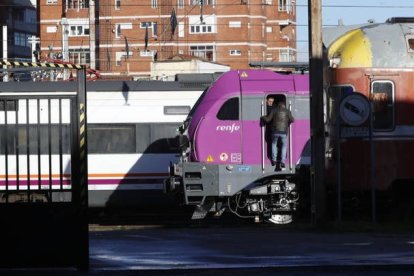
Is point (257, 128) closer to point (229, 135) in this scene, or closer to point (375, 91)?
point (229, 135)

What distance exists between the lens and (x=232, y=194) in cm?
1830

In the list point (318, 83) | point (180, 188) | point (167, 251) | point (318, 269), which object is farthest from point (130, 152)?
point (318, 269)

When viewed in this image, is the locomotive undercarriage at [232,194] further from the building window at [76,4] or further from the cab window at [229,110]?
the building window at [76,4]

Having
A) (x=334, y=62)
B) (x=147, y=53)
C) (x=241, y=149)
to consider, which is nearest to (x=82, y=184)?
(x=241, y=149)

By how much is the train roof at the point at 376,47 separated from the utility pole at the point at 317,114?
1.31 m

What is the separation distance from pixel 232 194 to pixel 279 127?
1762 millimetres

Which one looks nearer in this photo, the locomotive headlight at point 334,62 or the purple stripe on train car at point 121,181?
the locomotive headlight at point 334,62

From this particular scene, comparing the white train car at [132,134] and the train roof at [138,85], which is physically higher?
the train roof at [138,85]

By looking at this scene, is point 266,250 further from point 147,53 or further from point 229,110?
point 147,53

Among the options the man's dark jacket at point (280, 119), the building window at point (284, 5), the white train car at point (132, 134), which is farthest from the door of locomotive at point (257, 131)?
the building window at point (284, 5)

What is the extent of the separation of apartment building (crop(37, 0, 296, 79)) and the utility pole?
69037 millimetres

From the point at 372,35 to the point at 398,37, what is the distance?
53 centimetres

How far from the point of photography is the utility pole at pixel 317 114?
16.4 meters

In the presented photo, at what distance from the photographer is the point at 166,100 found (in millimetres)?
21062
